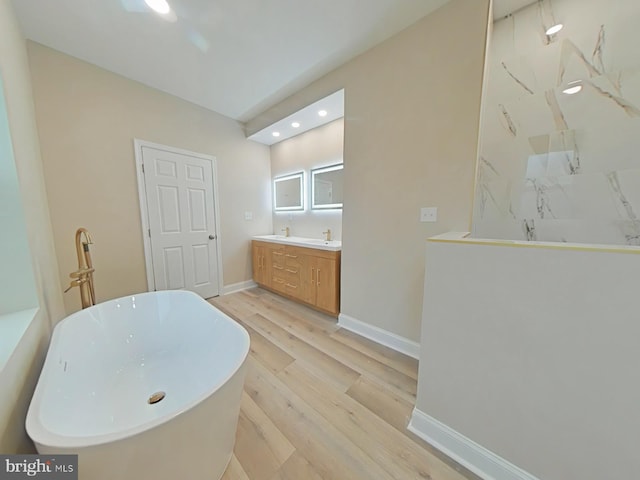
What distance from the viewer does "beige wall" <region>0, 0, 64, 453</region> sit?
76cm

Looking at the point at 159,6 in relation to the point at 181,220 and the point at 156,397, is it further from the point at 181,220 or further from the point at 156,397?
the point at 156,397

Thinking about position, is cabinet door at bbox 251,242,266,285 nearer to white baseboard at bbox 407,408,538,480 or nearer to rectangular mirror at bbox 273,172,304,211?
rectangular mirror at bbox 273,172,304,211

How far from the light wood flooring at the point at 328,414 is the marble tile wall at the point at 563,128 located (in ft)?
4.56

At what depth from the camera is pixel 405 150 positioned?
5.68 ft

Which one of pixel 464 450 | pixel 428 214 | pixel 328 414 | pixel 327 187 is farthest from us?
pixel 327 187

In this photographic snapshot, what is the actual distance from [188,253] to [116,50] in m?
2.09

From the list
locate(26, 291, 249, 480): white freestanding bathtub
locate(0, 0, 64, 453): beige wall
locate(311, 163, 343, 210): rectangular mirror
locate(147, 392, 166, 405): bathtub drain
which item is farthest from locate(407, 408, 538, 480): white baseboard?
locate(311, 163, 343, 210): rectangular mirror

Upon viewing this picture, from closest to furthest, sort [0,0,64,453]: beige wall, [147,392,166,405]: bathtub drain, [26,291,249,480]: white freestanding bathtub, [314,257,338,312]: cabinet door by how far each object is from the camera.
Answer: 1. [26,291,249,480]: white freestanding bathtub
2. [0,0,64,453]: beige wall
3. [147,392,166,405]: bathtub drain
4. [314,257,338,312]: cabinet door

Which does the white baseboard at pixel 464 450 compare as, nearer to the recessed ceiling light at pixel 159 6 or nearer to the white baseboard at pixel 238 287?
the white baseboard at pixel 238 287

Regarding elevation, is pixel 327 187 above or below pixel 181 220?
above

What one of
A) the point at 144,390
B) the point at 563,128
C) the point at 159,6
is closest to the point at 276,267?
the point at 144,390

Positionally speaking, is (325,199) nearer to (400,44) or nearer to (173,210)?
(400,44)

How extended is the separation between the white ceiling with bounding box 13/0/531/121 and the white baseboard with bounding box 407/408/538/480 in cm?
266

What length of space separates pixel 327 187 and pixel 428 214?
1502mm
